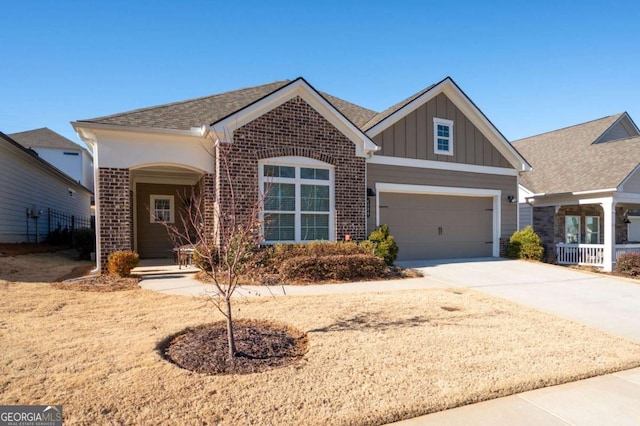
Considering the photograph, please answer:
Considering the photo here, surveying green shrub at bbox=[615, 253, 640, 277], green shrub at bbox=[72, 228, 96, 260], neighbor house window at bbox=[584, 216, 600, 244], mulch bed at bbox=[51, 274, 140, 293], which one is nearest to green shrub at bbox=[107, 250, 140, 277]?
mulch bed at bbox=[51, 274, 140, 293]

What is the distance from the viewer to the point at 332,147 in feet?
34.3

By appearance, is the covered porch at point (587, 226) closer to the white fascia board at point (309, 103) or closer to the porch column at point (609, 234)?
the porch column at point (609, 234)

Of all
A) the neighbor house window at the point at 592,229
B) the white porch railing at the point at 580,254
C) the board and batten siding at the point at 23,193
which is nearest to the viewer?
the board and batten siding at the point at 23,193

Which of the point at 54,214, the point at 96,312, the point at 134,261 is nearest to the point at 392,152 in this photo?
the point at 134,261

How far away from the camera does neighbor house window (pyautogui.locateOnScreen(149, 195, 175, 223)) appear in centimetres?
1309

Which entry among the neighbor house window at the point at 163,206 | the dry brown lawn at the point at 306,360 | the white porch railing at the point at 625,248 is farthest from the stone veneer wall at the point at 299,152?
the white porch railing at the point at 625,248

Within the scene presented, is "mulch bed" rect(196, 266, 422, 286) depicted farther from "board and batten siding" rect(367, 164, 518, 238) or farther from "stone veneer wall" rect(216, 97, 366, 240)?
"board and batten siding" rect(367, 164, 518, 238)

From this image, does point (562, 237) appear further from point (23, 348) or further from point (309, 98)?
Result: point (23, 348)

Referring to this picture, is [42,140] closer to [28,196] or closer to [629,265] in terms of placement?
[28,196]

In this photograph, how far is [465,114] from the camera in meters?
13.2

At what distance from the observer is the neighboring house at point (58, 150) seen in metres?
26.8

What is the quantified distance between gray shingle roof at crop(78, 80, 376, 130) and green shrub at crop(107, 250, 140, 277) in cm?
325

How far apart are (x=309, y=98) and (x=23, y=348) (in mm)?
8364

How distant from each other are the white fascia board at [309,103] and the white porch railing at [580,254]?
9793 millimetres
